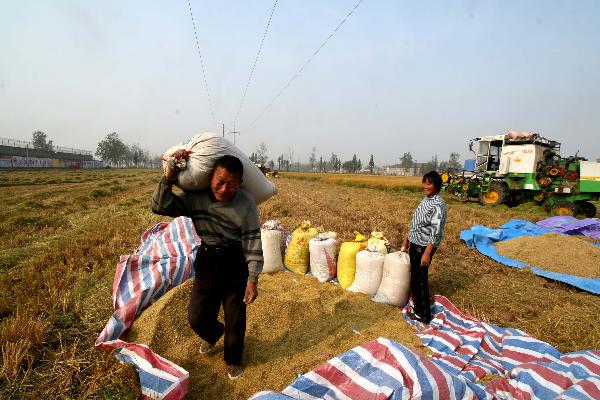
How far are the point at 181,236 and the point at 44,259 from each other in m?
1.98

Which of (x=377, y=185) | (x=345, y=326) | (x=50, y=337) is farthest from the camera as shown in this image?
(x=377, y=185)

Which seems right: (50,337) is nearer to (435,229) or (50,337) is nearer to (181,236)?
(181,236)

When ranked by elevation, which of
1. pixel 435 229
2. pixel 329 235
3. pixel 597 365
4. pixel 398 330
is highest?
pixel 435 229

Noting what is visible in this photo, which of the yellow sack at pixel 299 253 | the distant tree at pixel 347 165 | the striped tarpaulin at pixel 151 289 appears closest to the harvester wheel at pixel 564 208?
the yellow sack at pixel 299 253

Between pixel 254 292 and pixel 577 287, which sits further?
pixel 577 287

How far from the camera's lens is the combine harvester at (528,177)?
1077 centimetres

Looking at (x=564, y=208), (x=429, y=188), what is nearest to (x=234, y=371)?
(x=429, y=188)

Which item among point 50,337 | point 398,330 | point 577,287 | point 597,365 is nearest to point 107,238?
point 50,337

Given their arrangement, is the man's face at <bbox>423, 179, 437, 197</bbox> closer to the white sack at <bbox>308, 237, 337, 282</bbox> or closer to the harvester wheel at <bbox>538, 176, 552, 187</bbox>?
the white sack at <bbox>308, 237, 337, 282</bbox>

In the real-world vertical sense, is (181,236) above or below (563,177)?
below

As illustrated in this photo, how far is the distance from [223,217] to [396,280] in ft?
7.07

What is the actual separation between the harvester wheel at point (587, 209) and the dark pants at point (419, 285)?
1121 cm

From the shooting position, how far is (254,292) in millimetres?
2250

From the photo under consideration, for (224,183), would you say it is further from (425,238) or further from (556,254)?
(556,254)
